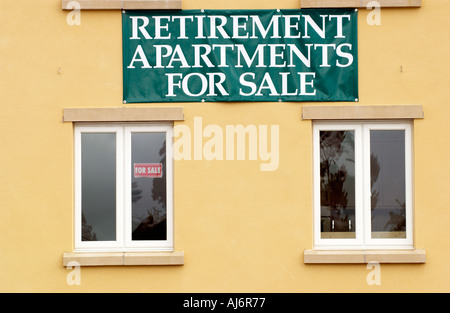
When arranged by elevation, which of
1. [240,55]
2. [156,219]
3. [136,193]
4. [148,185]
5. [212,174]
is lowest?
[156,219]

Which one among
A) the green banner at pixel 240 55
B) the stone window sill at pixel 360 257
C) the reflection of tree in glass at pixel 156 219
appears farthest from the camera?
the reflection of tree in glass at pixel 156 219

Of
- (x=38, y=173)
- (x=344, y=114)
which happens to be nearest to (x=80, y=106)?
(x=38, y=173)

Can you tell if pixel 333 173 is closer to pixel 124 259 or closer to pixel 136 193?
pixel 136 193

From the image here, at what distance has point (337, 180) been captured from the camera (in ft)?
26.7

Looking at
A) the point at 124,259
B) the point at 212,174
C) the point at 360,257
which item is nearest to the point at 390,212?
the point at 360,257

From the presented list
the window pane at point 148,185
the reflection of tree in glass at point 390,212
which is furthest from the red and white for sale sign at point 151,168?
the reflection of tree in glass at point 390,212

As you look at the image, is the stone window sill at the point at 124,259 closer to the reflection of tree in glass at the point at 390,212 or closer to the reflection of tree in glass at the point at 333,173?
the reflection of tree in glass at the point at 333,173

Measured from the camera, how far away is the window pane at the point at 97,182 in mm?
8125

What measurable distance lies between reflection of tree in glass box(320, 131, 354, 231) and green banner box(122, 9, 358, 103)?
55 cm

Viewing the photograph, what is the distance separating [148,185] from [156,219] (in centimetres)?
48

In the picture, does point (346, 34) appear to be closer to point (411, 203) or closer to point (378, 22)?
point (378, 22)

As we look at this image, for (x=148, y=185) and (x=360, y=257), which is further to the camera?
(x=148, y=185)
